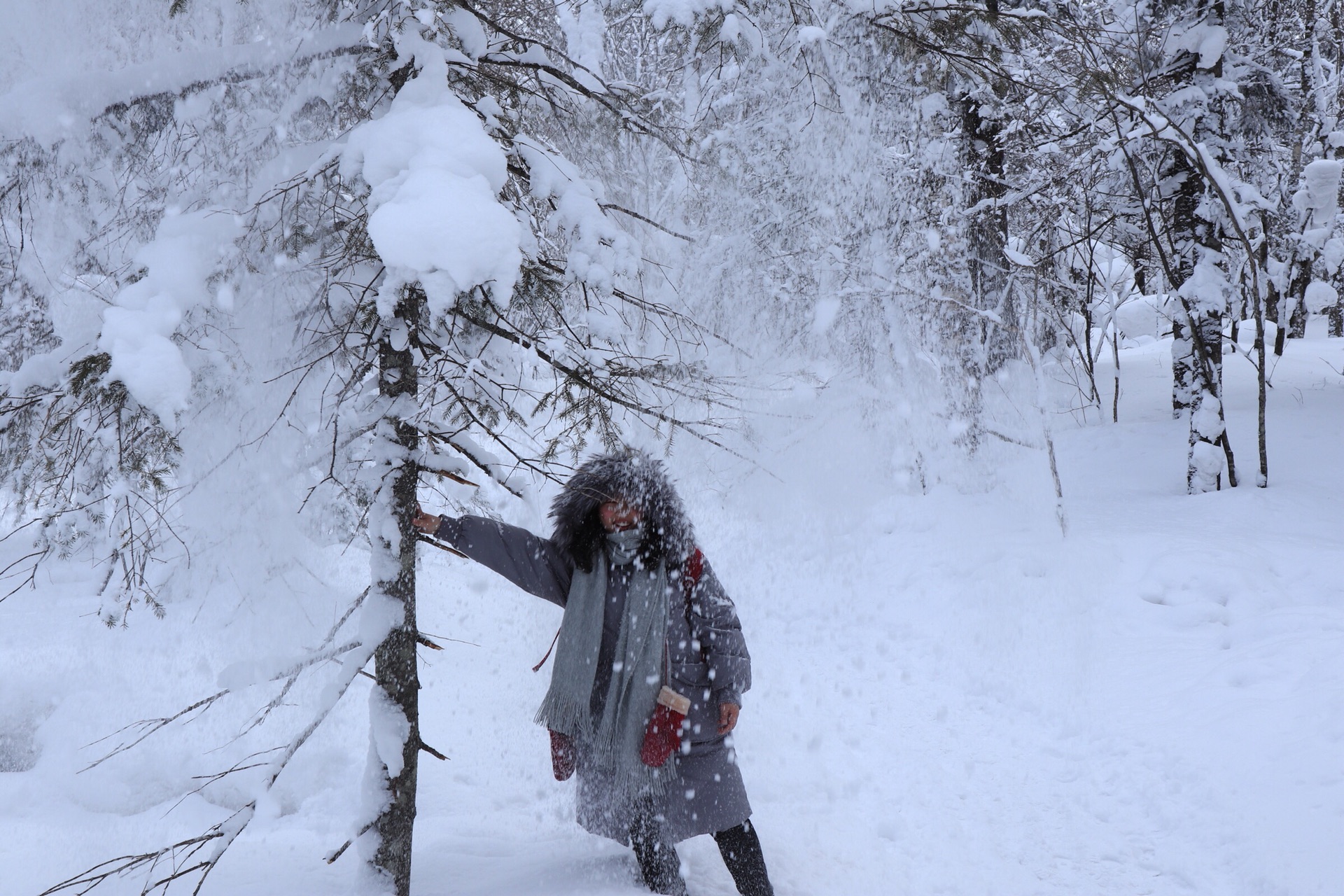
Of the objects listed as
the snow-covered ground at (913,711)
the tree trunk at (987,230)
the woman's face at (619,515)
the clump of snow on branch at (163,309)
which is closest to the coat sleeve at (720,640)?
the woman's face at (619,515)

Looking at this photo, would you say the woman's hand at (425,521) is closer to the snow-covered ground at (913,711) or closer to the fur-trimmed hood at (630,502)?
the fur-trimmed hood at (630,502)

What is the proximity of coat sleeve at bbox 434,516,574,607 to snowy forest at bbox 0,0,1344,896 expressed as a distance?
16 centimetres

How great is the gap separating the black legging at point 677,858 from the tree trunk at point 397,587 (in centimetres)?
96

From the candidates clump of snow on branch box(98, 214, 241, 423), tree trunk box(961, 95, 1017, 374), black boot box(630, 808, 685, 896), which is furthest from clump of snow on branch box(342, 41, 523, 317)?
tree trunk box(961, 95, 1017, 374)

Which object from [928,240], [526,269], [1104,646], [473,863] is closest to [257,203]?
[526,269]

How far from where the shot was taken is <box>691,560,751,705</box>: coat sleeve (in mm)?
3365

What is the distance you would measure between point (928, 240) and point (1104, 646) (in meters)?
4.91

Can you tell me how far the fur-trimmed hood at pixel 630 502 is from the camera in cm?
331

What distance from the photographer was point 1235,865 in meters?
4.00

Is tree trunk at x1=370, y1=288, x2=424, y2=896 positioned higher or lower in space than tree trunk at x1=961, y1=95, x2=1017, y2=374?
lower

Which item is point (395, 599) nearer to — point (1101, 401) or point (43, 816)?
point (43, 816)

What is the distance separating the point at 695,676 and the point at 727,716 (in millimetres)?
216

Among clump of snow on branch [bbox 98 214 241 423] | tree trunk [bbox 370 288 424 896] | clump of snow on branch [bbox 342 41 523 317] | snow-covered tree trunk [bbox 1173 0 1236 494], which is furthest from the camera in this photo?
snow-covered tree trunk [bbox 1173 0 1236 494]

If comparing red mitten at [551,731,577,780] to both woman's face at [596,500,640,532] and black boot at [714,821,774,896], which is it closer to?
black boot at [714,821,774,896]
